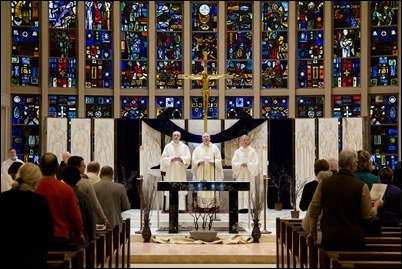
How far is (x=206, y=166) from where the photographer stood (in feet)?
46.8

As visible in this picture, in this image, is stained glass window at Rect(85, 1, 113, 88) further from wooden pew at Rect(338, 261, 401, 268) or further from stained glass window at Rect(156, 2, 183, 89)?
wooden pew at Rect(338, 261, 401, 268)

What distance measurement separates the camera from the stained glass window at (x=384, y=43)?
1669 centimetres

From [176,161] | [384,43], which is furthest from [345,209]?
[384,43]

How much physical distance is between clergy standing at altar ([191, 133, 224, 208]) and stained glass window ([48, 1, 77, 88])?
3949 millimetres

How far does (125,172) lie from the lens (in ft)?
51.3

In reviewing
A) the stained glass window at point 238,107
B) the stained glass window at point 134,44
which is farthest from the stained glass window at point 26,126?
the stained glass window at point 238,107

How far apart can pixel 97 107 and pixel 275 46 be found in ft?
13.1

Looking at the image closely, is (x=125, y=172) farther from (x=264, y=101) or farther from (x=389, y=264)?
(x=389, y=264)

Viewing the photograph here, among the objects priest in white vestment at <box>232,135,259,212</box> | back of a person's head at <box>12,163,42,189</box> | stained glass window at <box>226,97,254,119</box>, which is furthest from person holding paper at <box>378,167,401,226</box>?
stained glass window at <box>226,97,254,119</box>

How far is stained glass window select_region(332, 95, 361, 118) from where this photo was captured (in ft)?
55.2

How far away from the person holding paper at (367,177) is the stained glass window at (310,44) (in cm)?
953

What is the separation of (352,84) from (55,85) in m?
6.19

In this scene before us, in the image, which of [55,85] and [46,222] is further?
[55,85]

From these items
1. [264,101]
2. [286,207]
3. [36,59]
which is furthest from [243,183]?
[36,59]
